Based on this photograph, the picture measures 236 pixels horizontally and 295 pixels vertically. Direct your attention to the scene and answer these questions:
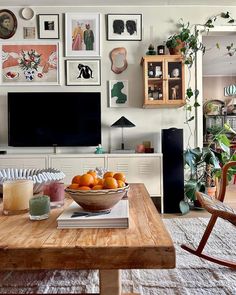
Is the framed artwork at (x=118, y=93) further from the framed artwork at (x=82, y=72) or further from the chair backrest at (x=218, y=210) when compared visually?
the chair backrest at (x=218, y=210)

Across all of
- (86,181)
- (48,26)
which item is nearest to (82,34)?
(48,26)

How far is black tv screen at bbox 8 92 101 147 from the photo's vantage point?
354 cm

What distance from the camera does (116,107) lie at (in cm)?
371

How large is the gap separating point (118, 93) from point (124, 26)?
33.5 inches

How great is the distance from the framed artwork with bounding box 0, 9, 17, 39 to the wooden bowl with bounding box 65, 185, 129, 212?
10.7ft

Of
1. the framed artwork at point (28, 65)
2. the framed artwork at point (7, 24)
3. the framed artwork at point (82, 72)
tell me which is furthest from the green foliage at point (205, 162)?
the framed artwork at point (7, 24)

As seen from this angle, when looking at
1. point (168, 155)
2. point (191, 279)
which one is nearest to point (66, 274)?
point (191, 279)

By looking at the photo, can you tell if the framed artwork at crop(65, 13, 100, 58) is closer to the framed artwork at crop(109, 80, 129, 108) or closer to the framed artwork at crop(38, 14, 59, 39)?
the framed artwork at crop(38, 14, 59, 39)

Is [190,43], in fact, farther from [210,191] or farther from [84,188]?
[84,188]

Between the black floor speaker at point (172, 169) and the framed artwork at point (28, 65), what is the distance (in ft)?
5.17

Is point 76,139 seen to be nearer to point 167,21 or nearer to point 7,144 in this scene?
point 7,144

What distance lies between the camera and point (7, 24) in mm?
3652

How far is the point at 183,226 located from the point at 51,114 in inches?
79.0

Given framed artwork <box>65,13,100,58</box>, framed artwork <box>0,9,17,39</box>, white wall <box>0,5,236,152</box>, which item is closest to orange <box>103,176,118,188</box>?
white wall <box>0,5,236,152</box>
